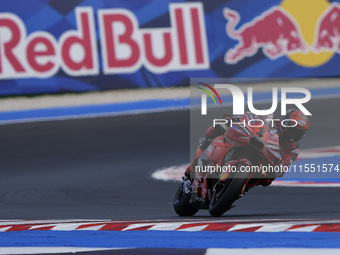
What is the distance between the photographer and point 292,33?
17672 mm

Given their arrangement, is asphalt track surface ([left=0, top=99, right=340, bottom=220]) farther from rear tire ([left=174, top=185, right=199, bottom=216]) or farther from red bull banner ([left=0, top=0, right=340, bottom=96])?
red bull banner ([left=0, top=0, right=340, bottom=96])

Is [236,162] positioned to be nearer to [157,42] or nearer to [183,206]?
[183,206]

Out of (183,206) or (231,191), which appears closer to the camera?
(231,191)

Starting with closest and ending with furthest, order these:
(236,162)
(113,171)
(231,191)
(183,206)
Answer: (231,191)
(236,162)
(183,206)
(113,171)

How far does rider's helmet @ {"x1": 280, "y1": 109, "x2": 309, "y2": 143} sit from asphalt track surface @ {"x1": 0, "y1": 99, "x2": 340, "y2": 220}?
76 centimetres

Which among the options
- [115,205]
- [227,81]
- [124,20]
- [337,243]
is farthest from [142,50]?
[337,243]

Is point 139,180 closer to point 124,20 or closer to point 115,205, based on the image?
point 115,205

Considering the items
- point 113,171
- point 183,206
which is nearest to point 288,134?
point 183,206

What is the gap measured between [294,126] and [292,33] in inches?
408

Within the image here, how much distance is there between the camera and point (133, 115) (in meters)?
15.5

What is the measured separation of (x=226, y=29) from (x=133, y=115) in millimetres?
3251

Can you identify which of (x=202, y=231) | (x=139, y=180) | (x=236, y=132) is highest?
(x=236, y=132)

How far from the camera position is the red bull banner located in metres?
16.4

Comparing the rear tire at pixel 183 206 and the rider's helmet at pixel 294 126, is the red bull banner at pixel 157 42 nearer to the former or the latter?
the rear tire at pixel 183 206
